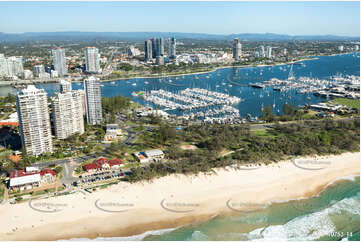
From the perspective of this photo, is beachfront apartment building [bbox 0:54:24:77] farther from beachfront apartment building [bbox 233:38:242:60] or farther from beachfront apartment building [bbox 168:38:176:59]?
beachfront apartment building [bbox 233:38:242:60]

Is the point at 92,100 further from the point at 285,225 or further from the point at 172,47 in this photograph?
the point at 172,47

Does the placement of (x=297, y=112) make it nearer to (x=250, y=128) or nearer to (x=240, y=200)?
(x=250, y=128)

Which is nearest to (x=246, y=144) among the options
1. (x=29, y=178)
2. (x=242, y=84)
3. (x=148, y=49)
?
(x=29, y=178)

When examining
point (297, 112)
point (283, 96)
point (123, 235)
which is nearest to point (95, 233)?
point (123, 235)

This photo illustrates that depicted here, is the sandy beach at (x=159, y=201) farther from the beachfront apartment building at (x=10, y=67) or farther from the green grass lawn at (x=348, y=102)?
the beachfront apartment building at (x=10, y=67)

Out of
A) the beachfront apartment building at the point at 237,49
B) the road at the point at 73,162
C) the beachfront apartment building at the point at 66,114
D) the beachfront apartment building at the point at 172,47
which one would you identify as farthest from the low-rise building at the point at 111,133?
the beachfront apartment building at the point at 237,49

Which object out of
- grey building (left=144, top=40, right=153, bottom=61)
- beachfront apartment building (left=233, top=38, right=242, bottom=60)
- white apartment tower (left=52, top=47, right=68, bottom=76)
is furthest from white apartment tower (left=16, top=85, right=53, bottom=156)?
beachfront apartment building (left=233, top=38, right=242, bottom=60)

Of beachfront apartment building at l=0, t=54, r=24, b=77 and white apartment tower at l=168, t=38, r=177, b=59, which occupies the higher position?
white apartment tower at l=168, t=38, r=177, b=59
